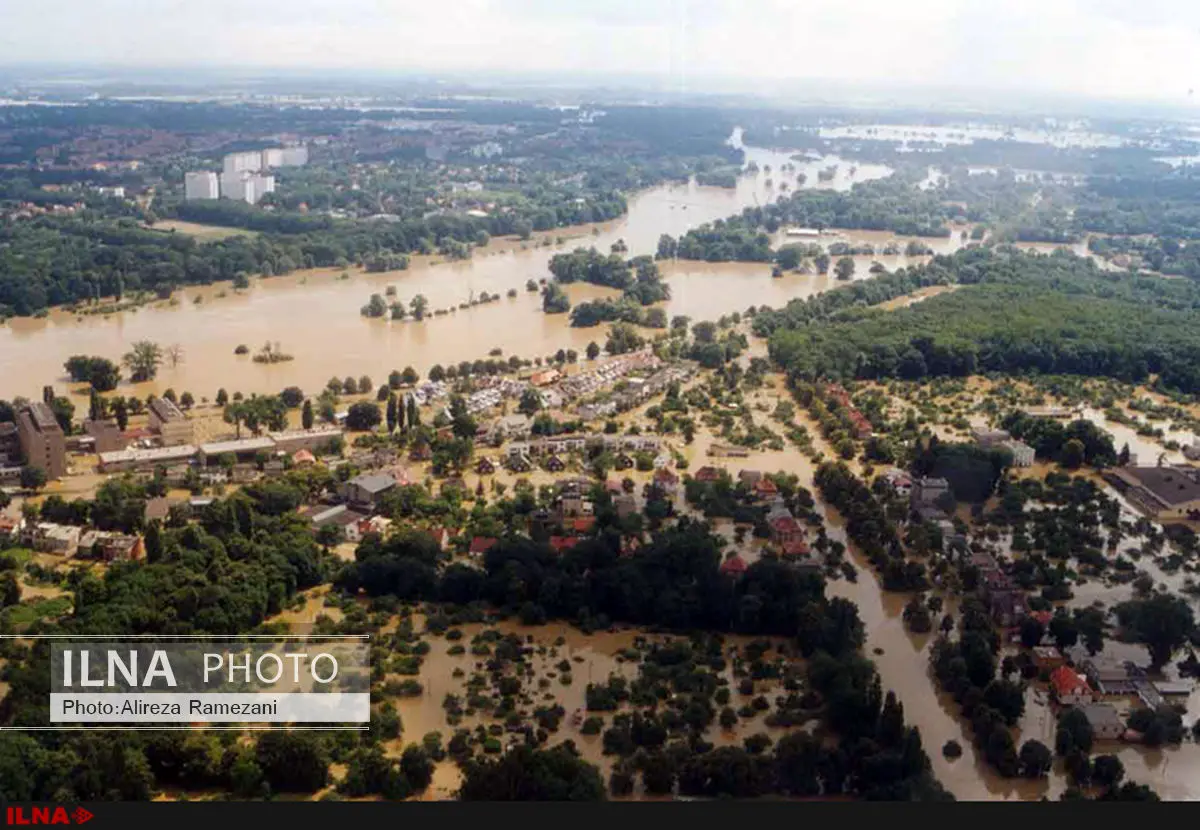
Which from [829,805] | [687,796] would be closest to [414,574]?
[687,796]

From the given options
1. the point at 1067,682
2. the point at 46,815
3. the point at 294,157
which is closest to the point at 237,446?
the point at 46,815

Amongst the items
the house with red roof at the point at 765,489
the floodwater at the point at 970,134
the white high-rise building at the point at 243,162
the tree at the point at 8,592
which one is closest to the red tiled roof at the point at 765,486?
the house with red roof at the point at 765,489

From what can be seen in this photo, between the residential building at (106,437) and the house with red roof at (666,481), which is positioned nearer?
the house with red roof at (666,481)

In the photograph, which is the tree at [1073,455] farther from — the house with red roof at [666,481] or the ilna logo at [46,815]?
the ilna logo at [46,815]

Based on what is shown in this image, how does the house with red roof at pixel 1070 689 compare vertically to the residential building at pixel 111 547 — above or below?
below

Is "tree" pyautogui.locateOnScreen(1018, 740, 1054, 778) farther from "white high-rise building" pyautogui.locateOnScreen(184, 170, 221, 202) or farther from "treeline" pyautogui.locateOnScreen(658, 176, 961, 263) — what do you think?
"white high-rise building" pyautogui.locateOnScreen(184, 170, 221, 202)

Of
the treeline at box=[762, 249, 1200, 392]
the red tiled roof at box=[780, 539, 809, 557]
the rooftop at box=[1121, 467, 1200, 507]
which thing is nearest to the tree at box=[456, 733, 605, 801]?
the red tiled roof at box=[780, 539, 809, 557]
